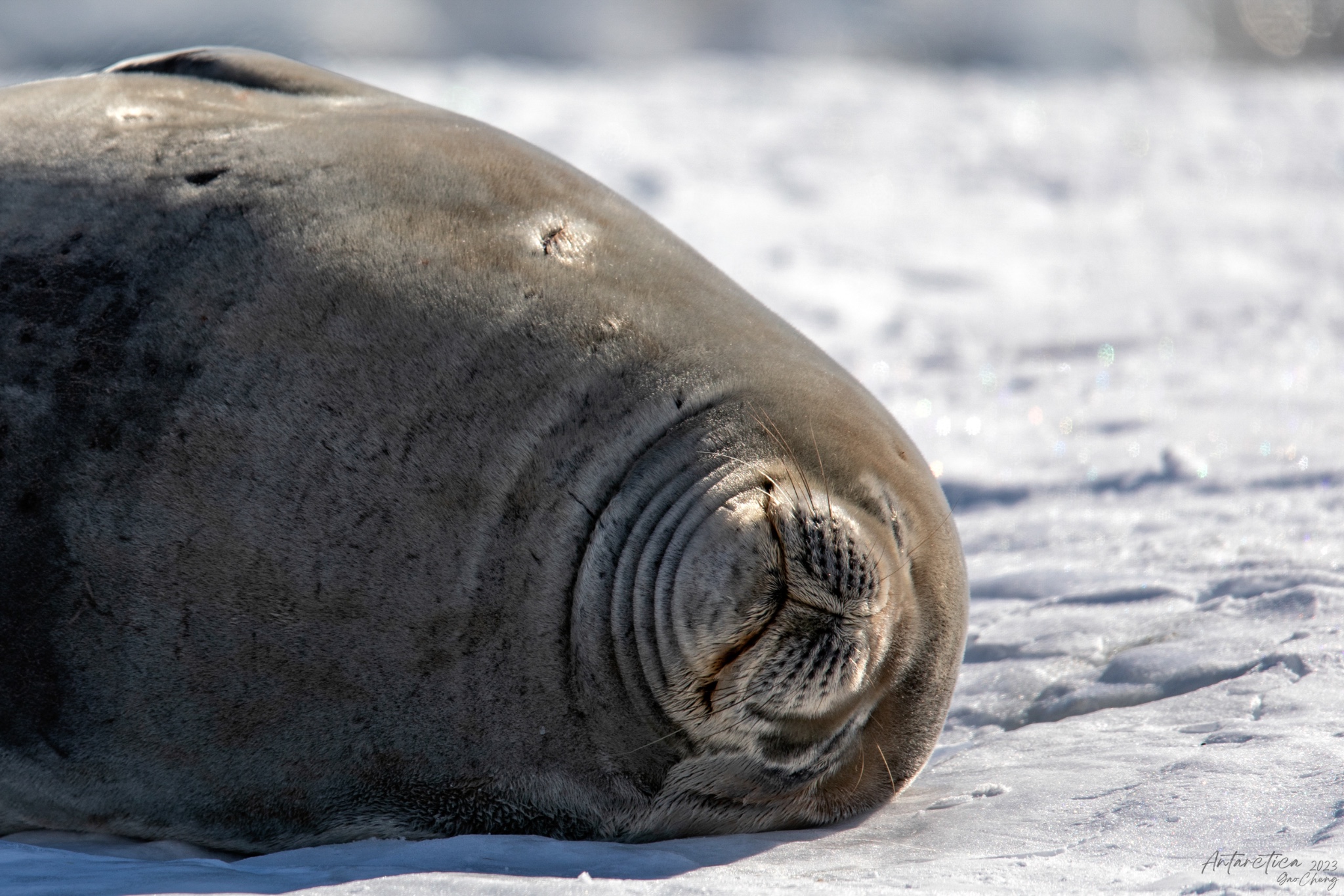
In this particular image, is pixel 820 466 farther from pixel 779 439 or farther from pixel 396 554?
pixel 396 554

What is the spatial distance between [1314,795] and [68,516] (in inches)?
80.6

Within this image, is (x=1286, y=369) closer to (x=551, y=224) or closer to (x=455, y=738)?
(x=551, y=224)

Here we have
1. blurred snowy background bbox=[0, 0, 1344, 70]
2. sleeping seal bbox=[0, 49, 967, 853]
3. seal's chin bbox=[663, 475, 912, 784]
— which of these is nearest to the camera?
seal's chin bbox=[663, 475, 912, 784]

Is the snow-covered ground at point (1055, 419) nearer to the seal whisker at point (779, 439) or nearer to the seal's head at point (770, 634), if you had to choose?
the seal's head at point (770, 634)

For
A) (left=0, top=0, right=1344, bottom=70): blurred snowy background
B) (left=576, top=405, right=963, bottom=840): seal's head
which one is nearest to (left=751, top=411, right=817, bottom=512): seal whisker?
(left=576, top=405, right=963, bottom=840): seal's head

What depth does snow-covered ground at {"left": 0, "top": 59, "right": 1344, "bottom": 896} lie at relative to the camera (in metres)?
2.17

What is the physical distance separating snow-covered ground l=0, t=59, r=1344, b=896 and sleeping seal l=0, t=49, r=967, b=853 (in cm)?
11

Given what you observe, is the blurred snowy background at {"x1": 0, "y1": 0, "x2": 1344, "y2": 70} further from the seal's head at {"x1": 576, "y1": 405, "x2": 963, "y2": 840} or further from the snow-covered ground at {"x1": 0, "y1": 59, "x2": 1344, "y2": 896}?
the seal's head at {"x1": 576, "y1": 405, "x2": 963, "y2": 840}

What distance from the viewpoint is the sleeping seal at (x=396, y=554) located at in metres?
2.27

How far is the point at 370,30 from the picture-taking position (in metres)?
10.6

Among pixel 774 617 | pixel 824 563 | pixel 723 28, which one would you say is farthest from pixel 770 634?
pixel 723 28

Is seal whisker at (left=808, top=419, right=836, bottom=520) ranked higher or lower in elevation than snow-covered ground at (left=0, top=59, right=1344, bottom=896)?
higher

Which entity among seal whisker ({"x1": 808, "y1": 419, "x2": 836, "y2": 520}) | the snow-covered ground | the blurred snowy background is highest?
the blurred snowy background

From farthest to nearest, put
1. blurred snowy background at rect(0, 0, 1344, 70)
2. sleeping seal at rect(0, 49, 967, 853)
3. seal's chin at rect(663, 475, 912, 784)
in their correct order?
blurred snowy background at rect(0, 0, 1344, 70)
sleeping seal at rect(0, 49, 967, 853)
seal's chin at rect(663, 475, 912, 784)
